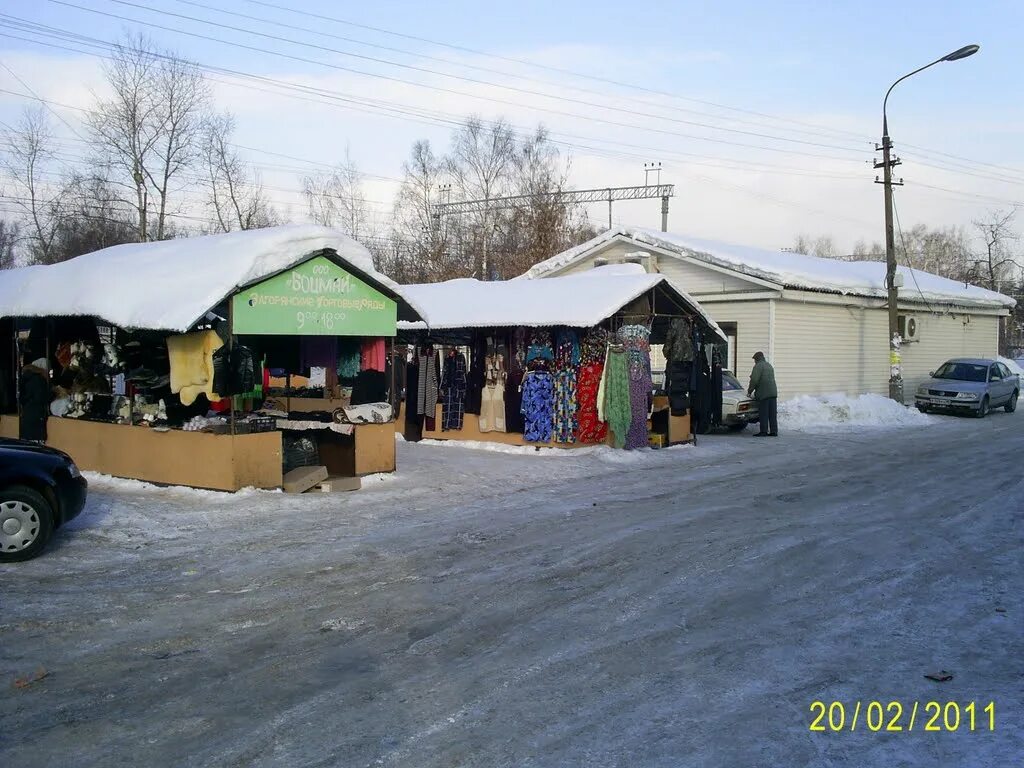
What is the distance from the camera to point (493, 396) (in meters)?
18.0

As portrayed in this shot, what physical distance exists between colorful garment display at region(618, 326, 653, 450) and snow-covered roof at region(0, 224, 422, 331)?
13.8 feet

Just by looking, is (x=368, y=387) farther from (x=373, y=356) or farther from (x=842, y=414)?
(x=842, y=414)

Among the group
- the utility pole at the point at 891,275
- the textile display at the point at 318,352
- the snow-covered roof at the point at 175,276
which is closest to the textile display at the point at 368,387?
the textile display at the point at 318,352

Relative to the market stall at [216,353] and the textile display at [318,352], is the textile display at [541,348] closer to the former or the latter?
the market stall at [216,353]

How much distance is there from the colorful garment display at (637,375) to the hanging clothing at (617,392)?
0.37 ft

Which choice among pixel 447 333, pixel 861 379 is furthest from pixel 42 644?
pixel 861 379

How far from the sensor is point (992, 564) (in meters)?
8.44

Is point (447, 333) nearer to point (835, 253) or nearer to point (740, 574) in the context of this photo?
point (740, 574)

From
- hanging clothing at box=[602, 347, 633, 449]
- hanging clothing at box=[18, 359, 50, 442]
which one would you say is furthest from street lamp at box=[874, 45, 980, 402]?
hanging clothing at box=[18, 359, 50, 442]

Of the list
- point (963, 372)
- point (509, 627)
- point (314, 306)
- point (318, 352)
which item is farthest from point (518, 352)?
point (963, 372)

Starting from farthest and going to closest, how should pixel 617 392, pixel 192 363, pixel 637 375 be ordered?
1. pixel 637 375
2. pixel 617 392
3. pixel 192 363

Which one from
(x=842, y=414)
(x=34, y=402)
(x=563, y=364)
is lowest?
(x=842, y=414)
